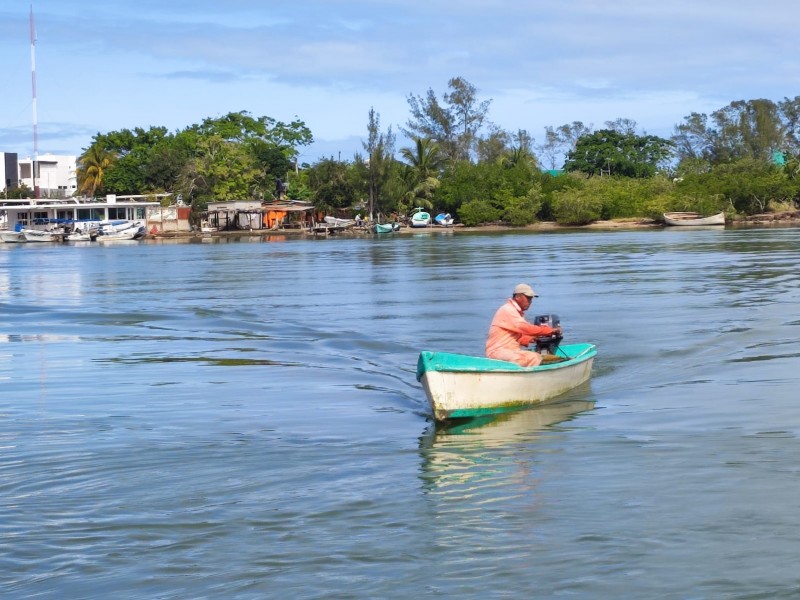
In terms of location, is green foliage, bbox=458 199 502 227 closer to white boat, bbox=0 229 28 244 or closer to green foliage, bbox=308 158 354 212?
green foliage, bbox=308 158 354 212

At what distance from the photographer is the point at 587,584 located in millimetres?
7676

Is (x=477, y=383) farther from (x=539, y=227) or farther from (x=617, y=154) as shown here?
(x=617, y=154)

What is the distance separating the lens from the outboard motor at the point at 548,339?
14297mm

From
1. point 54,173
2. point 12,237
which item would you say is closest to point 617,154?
point 12,237

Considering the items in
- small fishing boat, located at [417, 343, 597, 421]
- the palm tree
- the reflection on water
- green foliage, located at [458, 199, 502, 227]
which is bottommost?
the reflection on water

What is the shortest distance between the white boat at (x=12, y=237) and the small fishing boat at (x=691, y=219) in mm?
55071

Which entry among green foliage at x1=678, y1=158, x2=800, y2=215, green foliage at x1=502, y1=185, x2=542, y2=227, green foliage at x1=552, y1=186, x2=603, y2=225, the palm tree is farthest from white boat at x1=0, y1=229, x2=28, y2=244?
green foliage at x1=678, y1=158, x2=800, y2=215

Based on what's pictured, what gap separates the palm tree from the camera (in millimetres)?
109125

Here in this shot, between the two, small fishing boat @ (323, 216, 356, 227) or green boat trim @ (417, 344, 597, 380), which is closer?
green boat trim @ (417, 344, 597, 380)

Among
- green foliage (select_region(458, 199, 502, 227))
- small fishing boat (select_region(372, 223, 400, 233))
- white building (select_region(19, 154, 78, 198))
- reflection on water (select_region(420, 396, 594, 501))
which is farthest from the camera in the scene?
white building (select_region(19, 154, 78, 198))

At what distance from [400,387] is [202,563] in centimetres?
838

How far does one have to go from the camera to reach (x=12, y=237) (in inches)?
3787

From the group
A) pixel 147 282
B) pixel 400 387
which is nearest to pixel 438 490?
pixel 400 387

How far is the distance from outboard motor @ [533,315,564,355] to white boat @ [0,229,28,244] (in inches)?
3478
